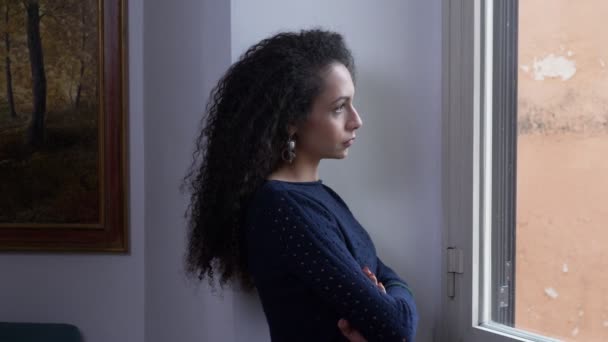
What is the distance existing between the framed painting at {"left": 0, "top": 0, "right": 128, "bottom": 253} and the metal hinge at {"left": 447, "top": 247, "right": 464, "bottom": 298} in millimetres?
1144

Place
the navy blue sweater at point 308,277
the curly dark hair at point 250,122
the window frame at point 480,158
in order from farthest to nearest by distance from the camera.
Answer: the window frame at point 480,158, the curly dark hair at point 250,122, the navy blue sweater at point 308,277

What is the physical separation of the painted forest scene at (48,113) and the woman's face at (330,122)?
3.88 feet

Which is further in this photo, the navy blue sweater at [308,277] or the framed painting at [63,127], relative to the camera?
the framed painting at [63,127]

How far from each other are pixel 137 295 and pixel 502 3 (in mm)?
1527

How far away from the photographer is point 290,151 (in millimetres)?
1428

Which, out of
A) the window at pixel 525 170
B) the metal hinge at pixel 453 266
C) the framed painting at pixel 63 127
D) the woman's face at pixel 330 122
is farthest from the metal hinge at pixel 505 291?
the framed painting at pixel 63 127

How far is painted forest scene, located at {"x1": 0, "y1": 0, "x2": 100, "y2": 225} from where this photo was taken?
2385 millimetres

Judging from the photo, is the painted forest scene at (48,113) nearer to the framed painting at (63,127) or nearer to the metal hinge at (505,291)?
the framed painting at (63,127)

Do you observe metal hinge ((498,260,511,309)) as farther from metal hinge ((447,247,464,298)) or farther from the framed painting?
the framed painting

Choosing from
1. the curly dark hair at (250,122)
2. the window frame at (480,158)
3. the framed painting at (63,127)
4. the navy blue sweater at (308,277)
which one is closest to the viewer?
the navy blue sweater at (308,277)

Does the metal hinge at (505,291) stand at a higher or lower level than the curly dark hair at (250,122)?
lower

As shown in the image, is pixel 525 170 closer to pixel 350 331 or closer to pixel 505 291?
pixel 505 291

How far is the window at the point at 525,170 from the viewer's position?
55.8 inches

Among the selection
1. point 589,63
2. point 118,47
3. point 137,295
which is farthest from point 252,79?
point 137,295
